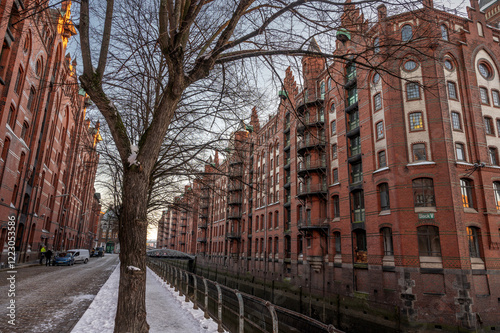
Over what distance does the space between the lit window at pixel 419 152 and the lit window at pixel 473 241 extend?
4719 mm

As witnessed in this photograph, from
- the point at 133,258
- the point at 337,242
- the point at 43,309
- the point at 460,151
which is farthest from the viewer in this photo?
the point at 337,242

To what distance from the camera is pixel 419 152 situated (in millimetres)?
18656

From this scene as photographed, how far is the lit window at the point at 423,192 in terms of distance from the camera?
17812mm

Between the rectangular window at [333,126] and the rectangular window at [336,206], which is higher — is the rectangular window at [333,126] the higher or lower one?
the higher one

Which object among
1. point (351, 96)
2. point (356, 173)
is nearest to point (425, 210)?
point (356, 173)

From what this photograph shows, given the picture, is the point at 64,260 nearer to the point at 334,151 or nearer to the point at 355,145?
the point at 334,151

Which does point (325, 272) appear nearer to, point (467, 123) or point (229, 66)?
point (467, 123)

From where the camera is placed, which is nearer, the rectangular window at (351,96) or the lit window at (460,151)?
the lit window at (460,151)

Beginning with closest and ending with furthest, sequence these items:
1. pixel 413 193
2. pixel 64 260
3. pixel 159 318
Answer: pixel 159 318, pixel 413 193, pixel 64 260

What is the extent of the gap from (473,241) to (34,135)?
1387 inches

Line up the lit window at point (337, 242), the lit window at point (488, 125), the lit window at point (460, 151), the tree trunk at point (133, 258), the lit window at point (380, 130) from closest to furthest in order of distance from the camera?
the tree trunk at point (133, 258), the lit window at point (460, 151), the lit window at point (488, 125), the lit window at point (380, 130), the lit window at point (337, 242)

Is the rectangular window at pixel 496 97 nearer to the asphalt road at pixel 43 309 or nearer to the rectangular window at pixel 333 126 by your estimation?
the rectangular window at pixel 333 126

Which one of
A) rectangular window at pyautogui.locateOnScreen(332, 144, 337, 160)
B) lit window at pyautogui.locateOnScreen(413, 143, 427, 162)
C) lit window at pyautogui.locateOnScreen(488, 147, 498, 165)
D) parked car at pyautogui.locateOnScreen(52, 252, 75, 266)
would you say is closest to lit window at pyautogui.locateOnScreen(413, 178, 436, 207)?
lit window at pyautogui.locateOnScreen(413, 143, 427, 162)

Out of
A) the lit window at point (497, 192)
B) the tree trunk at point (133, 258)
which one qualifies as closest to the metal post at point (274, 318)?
the tree trunk at point (133, 258)
